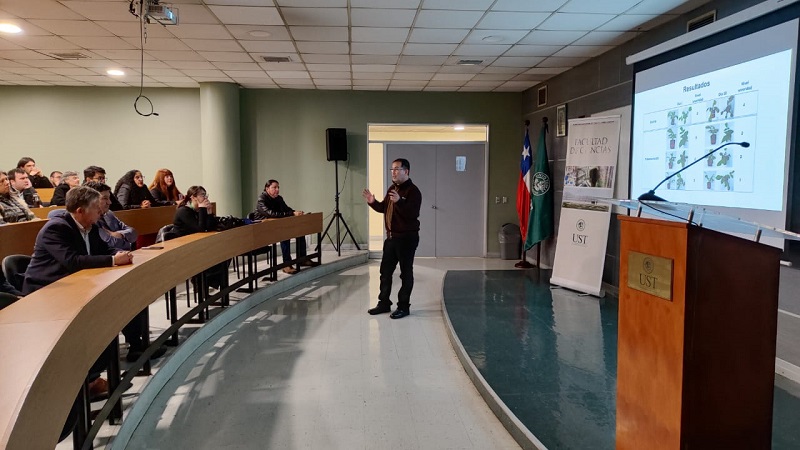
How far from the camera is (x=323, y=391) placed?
10.7 feet

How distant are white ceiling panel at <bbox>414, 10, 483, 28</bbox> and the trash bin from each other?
14.5 ft

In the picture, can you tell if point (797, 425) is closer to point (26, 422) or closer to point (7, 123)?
point (26, 422)

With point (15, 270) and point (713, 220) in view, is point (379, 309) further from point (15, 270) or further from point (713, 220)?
point (713, 220)

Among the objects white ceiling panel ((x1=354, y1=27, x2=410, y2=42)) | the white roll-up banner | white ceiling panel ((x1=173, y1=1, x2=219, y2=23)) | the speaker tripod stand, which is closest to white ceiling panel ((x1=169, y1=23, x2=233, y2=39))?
white ceiling panel ((x1=173, y1=1, x2=219, y2=23))

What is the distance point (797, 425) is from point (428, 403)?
2012 millimetres

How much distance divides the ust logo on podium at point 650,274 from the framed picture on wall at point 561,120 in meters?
5.46

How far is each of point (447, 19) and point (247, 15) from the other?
1896mm

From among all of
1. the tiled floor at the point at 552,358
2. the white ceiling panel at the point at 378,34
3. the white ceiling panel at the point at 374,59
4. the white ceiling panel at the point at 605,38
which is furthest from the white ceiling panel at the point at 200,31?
the white ceiling panel at the point at 605,38

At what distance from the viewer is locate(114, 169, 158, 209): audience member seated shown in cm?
618

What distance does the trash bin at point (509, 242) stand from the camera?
28.5ft

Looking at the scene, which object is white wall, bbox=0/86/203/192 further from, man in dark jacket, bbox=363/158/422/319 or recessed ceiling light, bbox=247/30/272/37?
man in dark jacket, bbox=363/158/422/319

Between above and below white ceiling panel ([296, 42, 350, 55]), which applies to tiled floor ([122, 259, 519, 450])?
below

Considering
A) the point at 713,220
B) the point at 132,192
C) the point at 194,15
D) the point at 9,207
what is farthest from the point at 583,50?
the point at 9,207

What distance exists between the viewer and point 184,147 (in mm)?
8562
